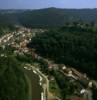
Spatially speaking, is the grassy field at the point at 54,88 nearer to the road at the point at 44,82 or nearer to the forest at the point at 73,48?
the road at the point at 44,82

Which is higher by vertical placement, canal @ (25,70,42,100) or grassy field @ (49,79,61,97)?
canal @ (25,70,42,100)

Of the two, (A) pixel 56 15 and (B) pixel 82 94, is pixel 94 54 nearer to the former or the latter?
(B) pixel 82 94

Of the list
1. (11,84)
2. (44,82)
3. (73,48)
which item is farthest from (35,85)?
(73,48)

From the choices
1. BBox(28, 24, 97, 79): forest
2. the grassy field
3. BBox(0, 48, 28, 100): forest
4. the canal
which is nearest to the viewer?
BBox(0, 48, 28, 100): forest

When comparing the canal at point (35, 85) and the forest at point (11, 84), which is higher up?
the forest at point (11, 84)

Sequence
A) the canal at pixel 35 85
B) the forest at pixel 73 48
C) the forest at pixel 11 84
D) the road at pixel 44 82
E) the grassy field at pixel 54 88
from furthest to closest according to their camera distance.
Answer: the forest at pixel 73 48 < the grassy field at pixel 54 88 < the road at pixel 44 82 < the canal at pixel 35 85 < the forest at pixel 11 84

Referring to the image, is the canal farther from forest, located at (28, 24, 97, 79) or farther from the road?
forest, located at (28, 24, 97, 79)

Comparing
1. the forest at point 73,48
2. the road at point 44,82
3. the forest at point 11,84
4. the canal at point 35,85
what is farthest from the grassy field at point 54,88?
the forest at point 73,48

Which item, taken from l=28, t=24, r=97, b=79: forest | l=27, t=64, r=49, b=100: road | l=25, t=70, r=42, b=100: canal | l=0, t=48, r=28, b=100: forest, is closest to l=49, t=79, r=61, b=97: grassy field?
l=27, t=64, r=49, b=100: road

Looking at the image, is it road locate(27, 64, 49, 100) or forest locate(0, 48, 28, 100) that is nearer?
forest locate(0, 48, 28, 100)

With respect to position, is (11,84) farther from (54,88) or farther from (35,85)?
(54,88)
